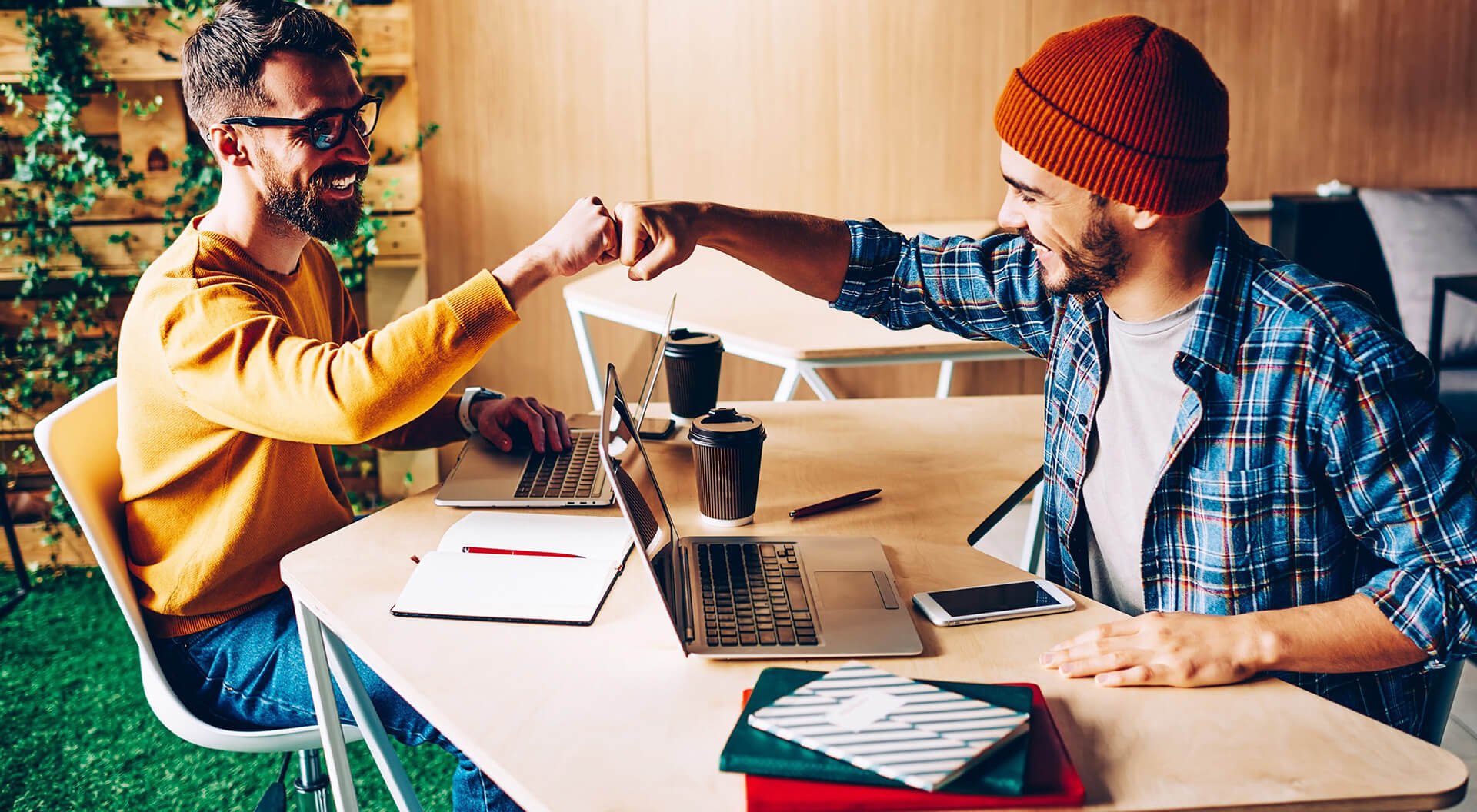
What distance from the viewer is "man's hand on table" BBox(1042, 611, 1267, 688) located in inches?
42.4

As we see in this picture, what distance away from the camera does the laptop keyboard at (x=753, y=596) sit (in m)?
1.17

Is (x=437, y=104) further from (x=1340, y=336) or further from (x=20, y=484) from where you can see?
(x=1340, y=336)

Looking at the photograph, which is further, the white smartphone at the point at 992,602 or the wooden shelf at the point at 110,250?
the wooden shelf at the point at 110,250

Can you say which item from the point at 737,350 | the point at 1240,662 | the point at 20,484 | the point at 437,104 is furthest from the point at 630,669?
the point at 20,484

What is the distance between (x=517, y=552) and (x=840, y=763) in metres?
0.61

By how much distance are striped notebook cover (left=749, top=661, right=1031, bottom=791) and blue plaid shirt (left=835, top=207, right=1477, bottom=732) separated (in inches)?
19.7

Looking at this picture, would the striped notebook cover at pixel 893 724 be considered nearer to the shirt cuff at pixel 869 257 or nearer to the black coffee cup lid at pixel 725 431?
the black coffee cup lid at pixel 725 431

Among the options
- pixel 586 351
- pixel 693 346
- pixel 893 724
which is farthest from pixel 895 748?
pixel 586 351

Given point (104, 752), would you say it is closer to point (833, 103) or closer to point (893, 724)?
point (893, 724)

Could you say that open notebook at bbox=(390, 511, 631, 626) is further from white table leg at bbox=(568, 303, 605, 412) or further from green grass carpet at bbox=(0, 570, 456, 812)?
white table leg at bbox=(568, 303, 605, 412)

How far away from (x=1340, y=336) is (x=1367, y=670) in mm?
353

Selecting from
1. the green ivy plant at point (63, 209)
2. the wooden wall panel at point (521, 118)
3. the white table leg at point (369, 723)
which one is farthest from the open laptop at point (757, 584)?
the wooden wall panel at point (521, 118)

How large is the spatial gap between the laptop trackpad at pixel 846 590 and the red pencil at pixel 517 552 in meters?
0.30

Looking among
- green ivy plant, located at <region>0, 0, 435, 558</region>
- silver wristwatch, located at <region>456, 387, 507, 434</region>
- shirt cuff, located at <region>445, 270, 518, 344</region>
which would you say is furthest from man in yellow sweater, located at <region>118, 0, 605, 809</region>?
green ivy plant, located at <region>0, 0, 435, 558</region>
